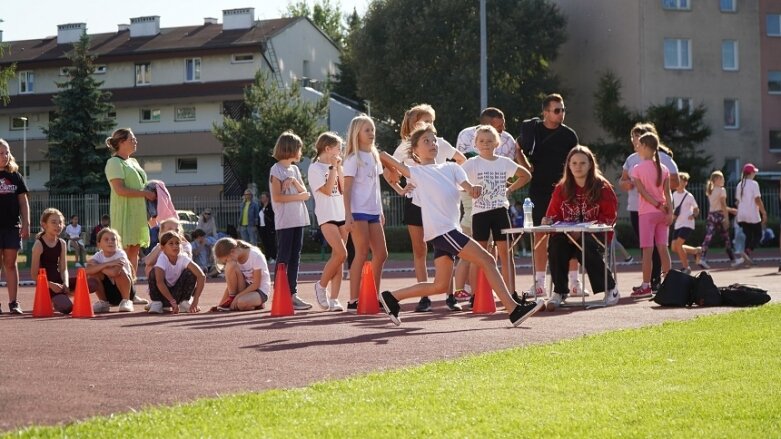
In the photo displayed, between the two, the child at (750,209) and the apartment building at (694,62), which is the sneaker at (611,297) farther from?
the apartment building at (694,62)

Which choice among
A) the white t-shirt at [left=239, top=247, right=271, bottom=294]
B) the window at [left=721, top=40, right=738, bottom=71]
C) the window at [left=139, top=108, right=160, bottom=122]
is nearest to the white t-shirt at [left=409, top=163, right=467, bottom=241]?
the white t-shirt at [left=239, top=247, right=271, bottom=294]

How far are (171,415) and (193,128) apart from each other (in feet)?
232

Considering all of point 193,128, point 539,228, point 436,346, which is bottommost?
point 436,346

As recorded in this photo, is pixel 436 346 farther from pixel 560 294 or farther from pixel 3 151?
pixel 3 151

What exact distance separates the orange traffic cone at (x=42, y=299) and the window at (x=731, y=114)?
5399cm

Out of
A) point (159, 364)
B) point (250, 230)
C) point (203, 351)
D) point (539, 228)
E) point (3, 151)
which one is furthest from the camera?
point (250, 230)

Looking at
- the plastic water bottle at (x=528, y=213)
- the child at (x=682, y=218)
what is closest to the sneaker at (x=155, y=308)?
the plastic water bottle at (x=528, y=213)

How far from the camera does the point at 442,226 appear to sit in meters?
11.4

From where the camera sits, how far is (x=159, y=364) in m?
8.41

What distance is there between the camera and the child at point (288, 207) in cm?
1407

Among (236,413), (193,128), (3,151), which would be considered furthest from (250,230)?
(193,128)

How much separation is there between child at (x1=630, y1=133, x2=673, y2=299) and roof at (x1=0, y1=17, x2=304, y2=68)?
2295 inches

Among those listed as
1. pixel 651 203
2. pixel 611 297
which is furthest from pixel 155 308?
pixel 651 203

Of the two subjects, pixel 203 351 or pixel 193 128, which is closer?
pixel 203 351
